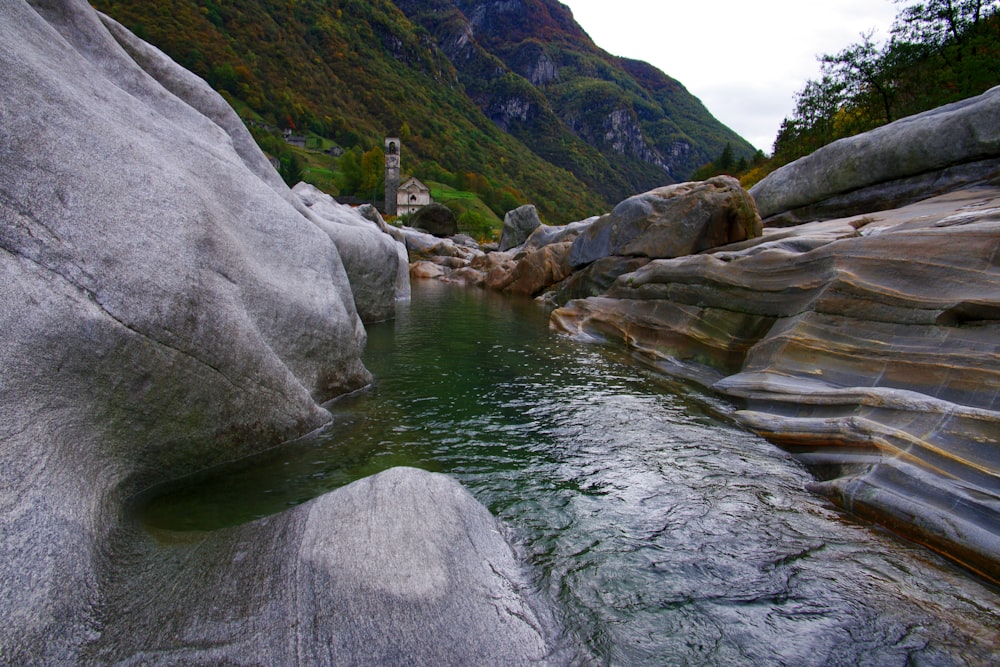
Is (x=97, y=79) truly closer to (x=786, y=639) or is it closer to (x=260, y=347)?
(x=260, y=347)

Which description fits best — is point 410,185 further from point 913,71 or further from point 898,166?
point 898,166

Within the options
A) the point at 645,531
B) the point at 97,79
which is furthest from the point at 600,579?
the point at 97,79

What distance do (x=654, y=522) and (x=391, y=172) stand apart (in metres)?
106

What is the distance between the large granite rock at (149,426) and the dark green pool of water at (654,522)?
654mm

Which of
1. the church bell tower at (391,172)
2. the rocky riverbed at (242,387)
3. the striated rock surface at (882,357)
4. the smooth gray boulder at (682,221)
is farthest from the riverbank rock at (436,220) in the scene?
the rocky riverbed at (242,387)

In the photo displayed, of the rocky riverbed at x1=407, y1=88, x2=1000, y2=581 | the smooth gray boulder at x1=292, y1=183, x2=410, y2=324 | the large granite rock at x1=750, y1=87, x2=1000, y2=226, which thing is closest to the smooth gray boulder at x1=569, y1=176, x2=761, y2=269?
the rocky riverbed at x1=407, y1=88, x2=1000, y2=581

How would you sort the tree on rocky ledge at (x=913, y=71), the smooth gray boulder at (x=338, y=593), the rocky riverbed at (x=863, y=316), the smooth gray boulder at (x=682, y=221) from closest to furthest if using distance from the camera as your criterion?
the smooth gray boulder at (x=338, y=593) → the rocky riverbed at (x=863, y=316) → the smooth gray boulder at (x=682, y=221) → the tree on rocky ledge at (x=913, y=71)

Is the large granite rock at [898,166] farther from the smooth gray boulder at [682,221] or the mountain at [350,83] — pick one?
the mountain at [350,83]

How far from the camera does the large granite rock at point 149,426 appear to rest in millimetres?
3322

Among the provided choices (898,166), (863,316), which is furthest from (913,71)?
(863,316)

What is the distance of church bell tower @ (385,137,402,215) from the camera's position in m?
101

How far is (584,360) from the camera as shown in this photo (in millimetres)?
13758

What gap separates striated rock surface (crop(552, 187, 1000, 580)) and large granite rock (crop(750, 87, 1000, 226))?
2.12m

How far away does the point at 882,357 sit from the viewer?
7.87 meters
